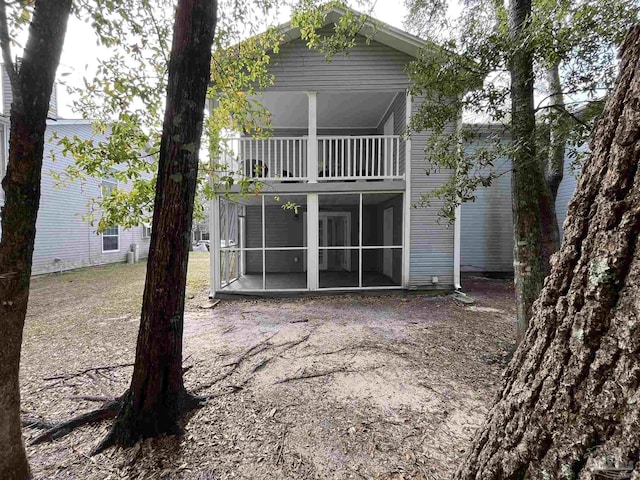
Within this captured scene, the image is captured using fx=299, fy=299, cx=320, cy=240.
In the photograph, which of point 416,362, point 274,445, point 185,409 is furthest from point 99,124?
point 416,362

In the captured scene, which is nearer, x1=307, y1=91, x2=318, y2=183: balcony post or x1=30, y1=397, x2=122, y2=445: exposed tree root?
Answer: x1=30, y1=397, x2=122, y2=445: exposed tree root

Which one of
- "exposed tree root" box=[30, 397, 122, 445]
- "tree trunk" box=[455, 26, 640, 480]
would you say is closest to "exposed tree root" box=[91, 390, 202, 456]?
"exposed tree root" box=[30, 397, 122, 445]

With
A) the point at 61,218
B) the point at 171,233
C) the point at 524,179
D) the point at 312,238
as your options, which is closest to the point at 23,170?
the point at 171,233

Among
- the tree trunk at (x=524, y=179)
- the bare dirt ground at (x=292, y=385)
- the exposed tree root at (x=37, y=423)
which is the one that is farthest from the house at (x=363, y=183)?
the exposed tree root at (x=37, y=423)

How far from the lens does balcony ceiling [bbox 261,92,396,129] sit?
7.57m

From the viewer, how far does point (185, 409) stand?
2.62m

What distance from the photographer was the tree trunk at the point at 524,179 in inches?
124

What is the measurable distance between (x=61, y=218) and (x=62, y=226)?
0.94ft

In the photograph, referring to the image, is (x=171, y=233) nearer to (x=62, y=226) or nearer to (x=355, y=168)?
(x=355, y=168)

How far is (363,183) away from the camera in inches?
278

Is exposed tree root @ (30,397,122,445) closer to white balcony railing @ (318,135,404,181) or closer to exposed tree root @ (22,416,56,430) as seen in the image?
exposed tree root @ (22,416,56,430)

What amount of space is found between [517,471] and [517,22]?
4.18m

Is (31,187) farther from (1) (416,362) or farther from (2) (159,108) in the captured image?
(1) (416,362)

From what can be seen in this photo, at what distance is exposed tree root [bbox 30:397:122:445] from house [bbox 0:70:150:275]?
7548 millimetres
